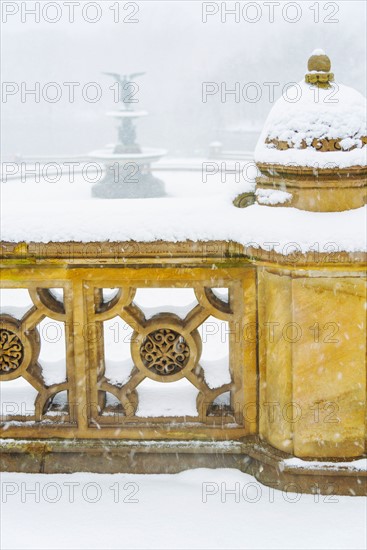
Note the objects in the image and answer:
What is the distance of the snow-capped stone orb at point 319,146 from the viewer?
2.28 metres

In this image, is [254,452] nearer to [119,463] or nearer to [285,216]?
[119,463]

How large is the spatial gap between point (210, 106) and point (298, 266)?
45894 millimetres

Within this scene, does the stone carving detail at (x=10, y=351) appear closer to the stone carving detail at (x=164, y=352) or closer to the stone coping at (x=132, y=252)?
the stone coping at (x=132, y=252)

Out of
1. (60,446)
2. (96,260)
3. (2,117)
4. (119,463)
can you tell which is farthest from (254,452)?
(2,117)

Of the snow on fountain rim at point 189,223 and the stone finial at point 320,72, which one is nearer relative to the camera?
the snow on fountain rim at point 189,223

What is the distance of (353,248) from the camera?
2.24 m

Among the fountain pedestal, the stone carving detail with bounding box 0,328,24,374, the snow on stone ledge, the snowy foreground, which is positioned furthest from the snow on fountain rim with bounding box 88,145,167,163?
the snow on stone ledge

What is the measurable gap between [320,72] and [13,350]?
4.51ft

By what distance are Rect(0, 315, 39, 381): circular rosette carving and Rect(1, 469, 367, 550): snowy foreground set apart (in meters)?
0.36

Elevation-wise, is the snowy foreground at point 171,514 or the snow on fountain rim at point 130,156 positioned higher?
the snow on fountain rim at point 130,156

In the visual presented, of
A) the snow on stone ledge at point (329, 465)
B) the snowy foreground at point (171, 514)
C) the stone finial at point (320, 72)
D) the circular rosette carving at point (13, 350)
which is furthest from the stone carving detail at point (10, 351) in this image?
the stone finial at point (320, 72)

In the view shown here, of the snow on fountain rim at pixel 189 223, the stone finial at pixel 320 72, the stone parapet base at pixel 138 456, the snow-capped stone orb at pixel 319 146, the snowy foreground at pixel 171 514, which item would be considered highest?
the stone finial at pixel 320 72

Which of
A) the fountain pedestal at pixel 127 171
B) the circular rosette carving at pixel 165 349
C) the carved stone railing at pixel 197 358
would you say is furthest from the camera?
the fountain pedestal at pixel 127 171

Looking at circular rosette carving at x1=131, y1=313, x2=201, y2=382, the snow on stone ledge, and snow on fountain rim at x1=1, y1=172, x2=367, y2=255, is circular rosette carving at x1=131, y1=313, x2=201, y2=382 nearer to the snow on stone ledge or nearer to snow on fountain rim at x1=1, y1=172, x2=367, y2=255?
snow on fountain rim at x1=1, y1=172, x2=367, y2=255
